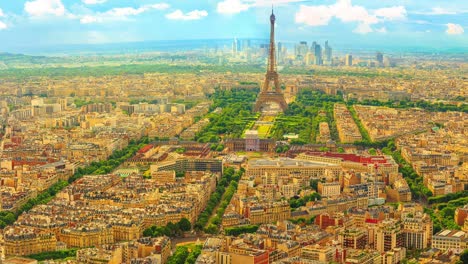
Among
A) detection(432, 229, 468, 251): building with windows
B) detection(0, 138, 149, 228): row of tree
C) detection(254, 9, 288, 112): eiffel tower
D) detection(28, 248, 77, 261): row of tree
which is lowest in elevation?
detection(28, 248, 77, 261): row of tree

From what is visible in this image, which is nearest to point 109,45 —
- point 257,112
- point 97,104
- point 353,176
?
point 97,104

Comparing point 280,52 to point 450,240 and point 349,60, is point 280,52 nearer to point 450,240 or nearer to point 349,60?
point 349,60

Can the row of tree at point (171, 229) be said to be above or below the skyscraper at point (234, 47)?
below

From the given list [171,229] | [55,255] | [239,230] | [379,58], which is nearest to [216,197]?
[171,229]

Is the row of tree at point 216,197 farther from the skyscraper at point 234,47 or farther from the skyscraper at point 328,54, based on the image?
the skyscraper at point 328,54

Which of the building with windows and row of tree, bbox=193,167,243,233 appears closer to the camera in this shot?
the building with windows

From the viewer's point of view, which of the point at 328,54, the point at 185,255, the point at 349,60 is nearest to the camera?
the point at 185,255

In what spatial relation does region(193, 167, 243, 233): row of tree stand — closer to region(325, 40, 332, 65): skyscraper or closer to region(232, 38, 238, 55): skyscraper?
region(232, 38, 238, 55): skyscraper

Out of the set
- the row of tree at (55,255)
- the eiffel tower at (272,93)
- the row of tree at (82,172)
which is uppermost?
the eiffel tower at (272,93)

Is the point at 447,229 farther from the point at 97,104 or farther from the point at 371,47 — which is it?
the point at 371,47

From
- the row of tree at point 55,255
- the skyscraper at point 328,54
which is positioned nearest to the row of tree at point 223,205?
the row of tree at point 55,255

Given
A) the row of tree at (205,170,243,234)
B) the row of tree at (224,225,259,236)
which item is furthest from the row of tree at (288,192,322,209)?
the row of tree at (224,225,259,236)
